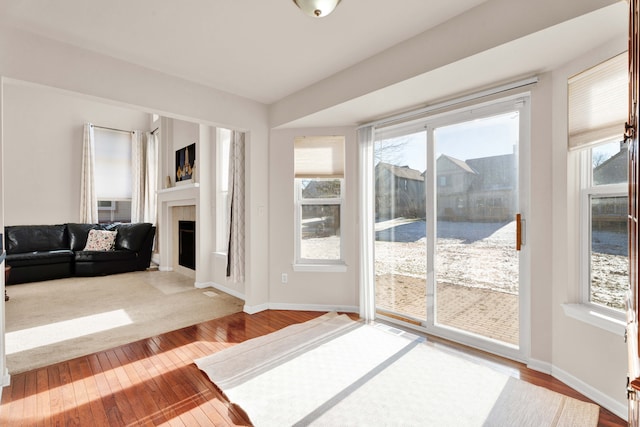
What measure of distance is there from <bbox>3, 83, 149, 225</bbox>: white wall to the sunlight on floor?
382 cm

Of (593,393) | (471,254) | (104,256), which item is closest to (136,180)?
(104,256)

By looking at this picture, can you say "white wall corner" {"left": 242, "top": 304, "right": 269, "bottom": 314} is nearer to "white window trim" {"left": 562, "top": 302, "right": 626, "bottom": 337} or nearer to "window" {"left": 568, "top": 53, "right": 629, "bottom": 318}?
"white window trim" {"left": 562, "top": 302, "right": 626, "bottom": 337}

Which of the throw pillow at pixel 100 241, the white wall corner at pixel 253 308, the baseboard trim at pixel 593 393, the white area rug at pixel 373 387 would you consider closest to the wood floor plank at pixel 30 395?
the white area rug at pixel 373 387

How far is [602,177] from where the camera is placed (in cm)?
204

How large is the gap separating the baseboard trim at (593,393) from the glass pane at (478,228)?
0.38 meters

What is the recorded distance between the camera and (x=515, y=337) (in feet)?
8.28

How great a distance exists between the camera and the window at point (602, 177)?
6.15 feet

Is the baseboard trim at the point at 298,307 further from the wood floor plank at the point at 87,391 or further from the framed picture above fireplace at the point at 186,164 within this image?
the framed picture above fireplace at the point at 186,164

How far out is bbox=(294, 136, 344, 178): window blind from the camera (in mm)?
3725

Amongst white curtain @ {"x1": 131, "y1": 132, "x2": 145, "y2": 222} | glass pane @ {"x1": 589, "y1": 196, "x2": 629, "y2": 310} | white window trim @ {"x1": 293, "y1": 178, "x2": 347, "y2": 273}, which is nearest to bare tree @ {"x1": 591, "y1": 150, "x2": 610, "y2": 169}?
glass pane @ {"x1": 589, "y1": 196, "x2": 629, "y2": 310}

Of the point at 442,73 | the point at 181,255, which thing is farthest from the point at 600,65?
the point at 181,255

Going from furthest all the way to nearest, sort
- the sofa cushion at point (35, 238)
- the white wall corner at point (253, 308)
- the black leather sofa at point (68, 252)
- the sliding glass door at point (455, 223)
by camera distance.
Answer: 1. the sofa cushion at point (35, 238)
2. the black leather sofa at point (68, 252)
3. the white wall corner at point (253, 308)
4. the sliding glass door at point (455, 223)

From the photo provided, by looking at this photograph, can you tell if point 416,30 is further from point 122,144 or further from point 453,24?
point 122,144

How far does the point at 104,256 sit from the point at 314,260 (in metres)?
4.17
